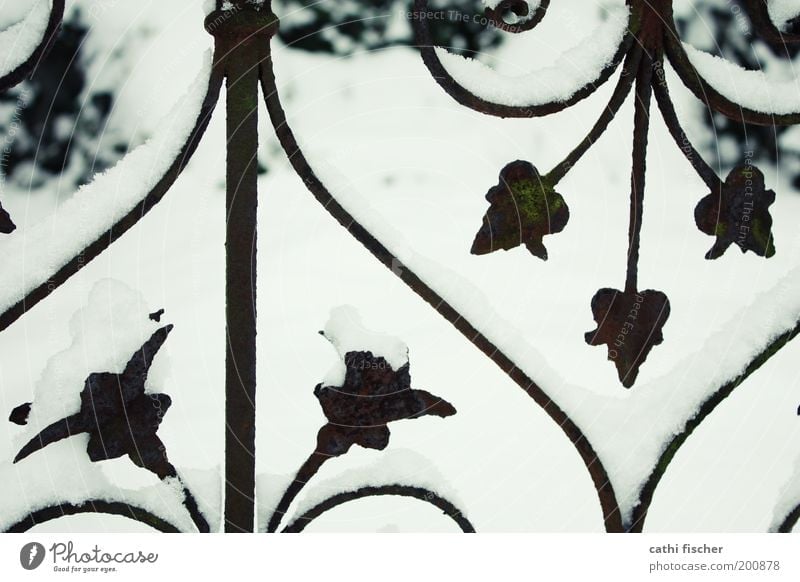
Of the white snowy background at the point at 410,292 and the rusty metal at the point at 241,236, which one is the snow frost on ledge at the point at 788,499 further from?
the rusty metal at the point at 241,236

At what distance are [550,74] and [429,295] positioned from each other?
21cm

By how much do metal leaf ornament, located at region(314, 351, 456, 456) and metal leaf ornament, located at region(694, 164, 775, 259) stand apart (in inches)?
10.3

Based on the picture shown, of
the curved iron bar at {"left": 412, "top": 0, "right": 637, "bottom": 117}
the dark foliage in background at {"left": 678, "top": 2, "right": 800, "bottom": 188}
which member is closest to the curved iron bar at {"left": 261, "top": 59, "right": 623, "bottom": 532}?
the curved iron bar at {"left": 412, "top": 0, "right": 637, "bottom": 117}

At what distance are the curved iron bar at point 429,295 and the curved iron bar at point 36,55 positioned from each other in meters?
0.17

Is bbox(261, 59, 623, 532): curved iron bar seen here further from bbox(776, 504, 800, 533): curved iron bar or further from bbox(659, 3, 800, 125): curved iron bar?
bbox(659, 3, 800, 125): curved iron bar

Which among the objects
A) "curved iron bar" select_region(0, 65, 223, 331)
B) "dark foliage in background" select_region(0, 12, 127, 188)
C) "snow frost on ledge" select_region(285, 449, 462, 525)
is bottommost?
"snow frost on ledge" select_region(285, 449, 462, 525)

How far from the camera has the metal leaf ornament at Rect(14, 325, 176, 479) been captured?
24.9 inches

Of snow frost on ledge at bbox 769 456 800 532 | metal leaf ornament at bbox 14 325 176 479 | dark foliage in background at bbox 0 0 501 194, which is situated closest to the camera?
metal leaf ornament at bbox 14 325 176 479

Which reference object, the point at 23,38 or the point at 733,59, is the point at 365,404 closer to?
the point at 23,38

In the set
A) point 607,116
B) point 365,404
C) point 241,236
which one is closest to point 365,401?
point 365,404

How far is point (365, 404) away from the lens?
64 cm

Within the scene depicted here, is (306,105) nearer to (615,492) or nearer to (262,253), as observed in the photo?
(262,253)

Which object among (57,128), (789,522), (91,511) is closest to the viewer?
(91,511)

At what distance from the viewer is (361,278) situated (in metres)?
1.11
